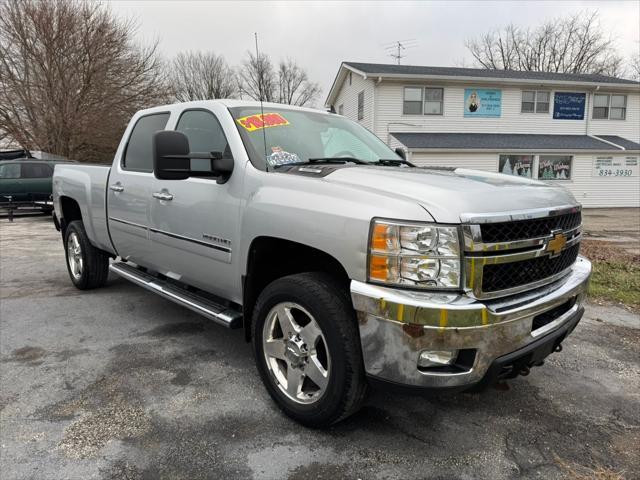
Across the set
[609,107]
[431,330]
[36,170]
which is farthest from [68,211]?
[609,107]

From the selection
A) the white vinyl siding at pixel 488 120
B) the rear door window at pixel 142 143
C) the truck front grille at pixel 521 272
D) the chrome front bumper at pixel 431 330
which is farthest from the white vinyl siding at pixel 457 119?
the chrome front bumper at pixel 431 330

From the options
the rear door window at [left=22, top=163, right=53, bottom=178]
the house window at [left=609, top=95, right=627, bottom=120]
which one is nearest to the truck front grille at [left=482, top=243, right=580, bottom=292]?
the rear door window at [left=22, top=163, right=53, bottom=178]

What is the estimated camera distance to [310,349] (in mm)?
2572

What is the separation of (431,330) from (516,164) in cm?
1900

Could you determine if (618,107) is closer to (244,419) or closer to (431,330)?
(431,330)

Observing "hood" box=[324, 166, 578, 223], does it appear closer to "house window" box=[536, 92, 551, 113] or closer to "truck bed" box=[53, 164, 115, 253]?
"truck bed" box=[53, 164, 115, 253]

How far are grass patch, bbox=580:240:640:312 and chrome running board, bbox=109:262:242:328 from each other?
440 centimetres

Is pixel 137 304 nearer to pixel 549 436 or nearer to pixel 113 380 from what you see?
pixel 113 380

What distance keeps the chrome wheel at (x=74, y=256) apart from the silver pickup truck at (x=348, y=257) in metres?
2.17

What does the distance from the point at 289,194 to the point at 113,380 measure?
188 centimetres

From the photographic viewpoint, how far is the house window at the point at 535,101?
789 inches

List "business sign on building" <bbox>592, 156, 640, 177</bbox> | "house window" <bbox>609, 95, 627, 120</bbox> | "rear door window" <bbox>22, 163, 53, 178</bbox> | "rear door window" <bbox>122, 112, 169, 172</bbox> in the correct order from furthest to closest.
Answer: "house window" <bbox>609, 95, 627, 120</bbox> < "business sign on building" <bbox>592, 156, 640, 177</bbox> < "rear door window" <bbox>22, 163, 53, 178</bbox> < "rear door window" <bbox>122, 112, 169, 172</bbox>

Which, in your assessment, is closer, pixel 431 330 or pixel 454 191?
pixel 431 330

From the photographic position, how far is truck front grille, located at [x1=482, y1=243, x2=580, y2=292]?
2.22 m
